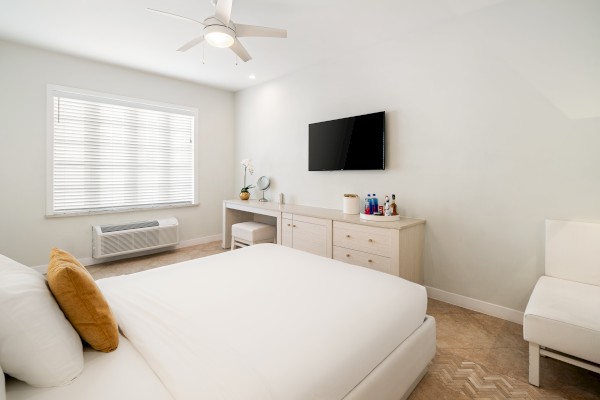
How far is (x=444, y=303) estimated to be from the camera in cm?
279

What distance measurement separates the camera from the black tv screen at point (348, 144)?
124 inches

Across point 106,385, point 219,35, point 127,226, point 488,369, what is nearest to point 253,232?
point 127,226

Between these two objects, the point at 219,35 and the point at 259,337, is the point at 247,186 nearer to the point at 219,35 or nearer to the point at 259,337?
the point at 219,35

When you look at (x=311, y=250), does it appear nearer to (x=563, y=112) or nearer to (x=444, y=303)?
(x=444, y=303)

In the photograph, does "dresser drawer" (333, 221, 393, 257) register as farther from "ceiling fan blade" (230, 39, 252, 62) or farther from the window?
the window

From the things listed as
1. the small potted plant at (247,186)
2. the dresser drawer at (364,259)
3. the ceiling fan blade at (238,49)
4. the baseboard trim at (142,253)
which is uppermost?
the ceiling fan blade at (238,49)

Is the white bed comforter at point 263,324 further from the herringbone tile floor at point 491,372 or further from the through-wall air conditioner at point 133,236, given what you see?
the through-wall air conditioner at point 133,236

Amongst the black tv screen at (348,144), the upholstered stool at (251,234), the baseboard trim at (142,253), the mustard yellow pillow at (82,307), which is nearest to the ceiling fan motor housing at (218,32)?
the black tv screen at (348,144)

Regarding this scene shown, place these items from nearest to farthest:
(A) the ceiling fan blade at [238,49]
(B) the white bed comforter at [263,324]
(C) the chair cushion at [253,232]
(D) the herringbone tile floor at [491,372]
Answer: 1. (B) the white bed comforter at [263,324]
2. (D) the herringbone tile floor at [491,372]
3. (A) the ceiling fan blade at [238,49]
4. (C) the chair cushion at [253,232]

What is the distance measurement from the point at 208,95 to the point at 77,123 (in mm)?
1948

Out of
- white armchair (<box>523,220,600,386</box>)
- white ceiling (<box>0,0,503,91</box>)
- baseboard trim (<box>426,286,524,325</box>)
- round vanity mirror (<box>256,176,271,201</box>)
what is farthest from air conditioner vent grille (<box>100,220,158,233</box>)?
white armchair (<box>523,220,600,386</box>)

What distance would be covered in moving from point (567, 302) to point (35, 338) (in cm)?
248

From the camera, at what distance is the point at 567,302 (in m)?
1.67

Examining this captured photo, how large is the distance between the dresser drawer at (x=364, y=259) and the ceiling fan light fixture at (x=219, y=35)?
2.12m
